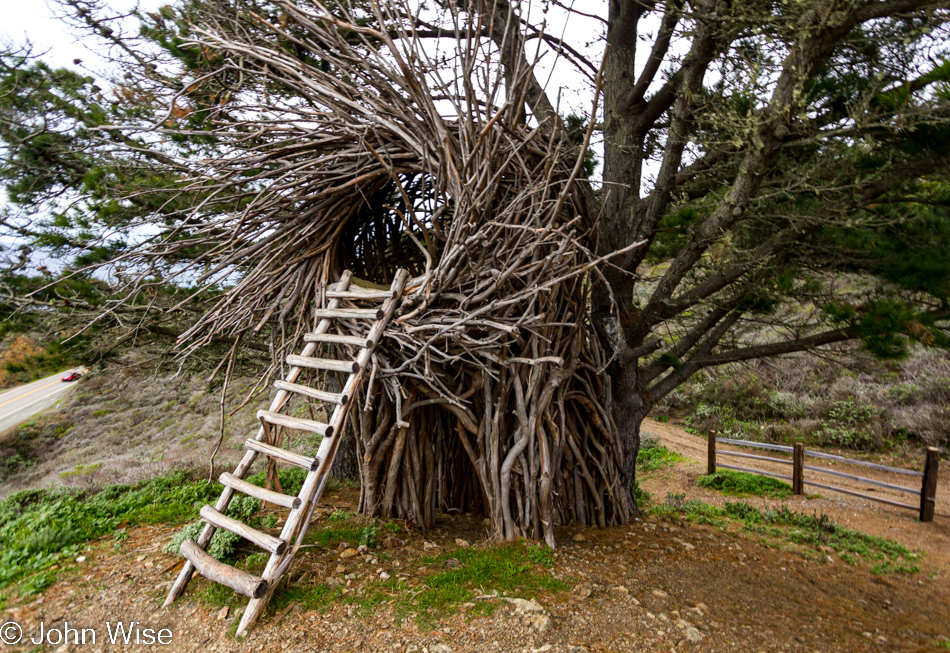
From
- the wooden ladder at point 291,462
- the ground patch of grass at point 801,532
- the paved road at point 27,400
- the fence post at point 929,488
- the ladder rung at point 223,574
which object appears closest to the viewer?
the ladder rung at point 223,574

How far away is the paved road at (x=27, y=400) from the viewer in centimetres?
1268

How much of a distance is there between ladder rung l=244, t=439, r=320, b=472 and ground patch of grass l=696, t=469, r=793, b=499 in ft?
24.5

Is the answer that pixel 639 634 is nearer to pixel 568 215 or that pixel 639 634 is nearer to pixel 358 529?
pixel 358 529

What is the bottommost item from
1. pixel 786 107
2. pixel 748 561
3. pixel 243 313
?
pixel 748 561

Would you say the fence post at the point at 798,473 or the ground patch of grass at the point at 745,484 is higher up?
the fence post at the point at 798,473

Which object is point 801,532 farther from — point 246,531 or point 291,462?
point 246,531

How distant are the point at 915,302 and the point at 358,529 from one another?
Result: 14.7 feet

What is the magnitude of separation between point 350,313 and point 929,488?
799 centimetres

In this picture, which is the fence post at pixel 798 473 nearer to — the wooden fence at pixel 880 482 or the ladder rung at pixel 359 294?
the wooden fence at pixel 880 482

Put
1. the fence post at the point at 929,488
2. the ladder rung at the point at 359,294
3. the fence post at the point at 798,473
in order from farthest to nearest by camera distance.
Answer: the fence post at the point at 798,473
the fence post at the point at 929,488
the ladder rung at the point at 359,294

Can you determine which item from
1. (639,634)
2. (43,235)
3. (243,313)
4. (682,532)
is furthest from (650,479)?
(43,235)

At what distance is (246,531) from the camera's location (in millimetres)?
3396

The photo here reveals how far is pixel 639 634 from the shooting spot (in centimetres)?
306

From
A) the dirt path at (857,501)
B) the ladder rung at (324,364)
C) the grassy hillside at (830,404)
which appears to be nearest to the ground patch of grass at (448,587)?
the ladder rung at (324,364)
